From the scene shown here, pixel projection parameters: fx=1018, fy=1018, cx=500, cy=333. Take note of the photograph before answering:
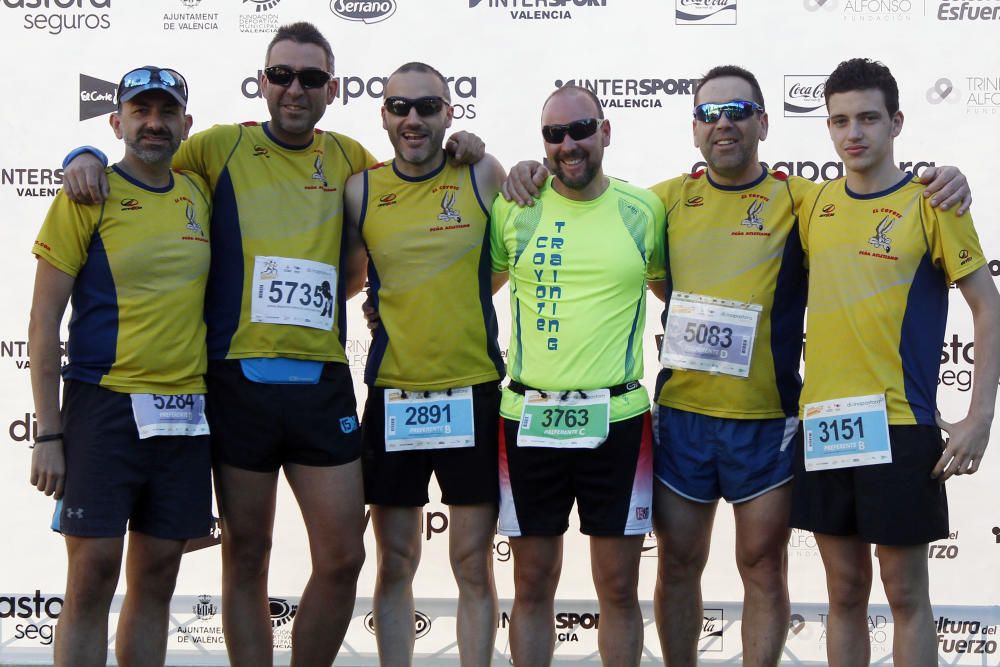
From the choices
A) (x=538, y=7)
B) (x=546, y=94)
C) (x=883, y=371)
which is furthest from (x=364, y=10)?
(x=883, y=371)

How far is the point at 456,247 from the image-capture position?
11.0 feet

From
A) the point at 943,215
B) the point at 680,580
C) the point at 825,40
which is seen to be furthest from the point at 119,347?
the point at 825,40

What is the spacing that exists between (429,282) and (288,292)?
46 cm

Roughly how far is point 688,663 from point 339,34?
A: 3098 mm

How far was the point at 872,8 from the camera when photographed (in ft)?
15.1

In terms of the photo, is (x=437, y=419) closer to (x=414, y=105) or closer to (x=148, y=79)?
(x=414, y=105)

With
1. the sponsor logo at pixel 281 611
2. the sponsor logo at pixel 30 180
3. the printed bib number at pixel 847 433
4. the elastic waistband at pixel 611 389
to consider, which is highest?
the sponsor logo at pixel 30 180

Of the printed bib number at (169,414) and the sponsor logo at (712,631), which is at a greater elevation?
the printed bib number at (169,414)

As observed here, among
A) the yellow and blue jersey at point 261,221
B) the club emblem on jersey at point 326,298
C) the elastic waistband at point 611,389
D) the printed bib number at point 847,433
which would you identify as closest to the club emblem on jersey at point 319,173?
the yellow and blue jersey at point 261,221

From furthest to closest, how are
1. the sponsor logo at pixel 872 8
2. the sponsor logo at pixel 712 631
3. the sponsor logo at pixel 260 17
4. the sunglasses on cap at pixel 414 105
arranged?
1. the sponsor logo at pixel 712 631
2. the sponsor logo at pixel 260 17
3. the sponsor logo at pixel 872 8
4. the sunglasses on cap at pixel 414 105

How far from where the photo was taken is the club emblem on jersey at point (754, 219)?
329cm

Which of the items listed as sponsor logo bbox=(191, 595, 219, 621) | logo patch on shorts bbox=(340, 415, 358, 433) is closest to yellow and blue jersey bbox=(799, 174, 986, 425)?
logo patch on shorts bbox=(340, 415, 358, 433)

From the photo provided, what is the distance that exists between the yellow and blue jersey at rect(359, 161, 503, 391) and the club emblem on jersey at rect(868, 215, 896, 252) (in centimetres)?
123

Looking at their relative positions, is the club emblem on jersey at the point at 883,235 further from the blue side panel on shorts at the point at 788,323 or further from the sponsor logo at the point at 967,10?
the sponsor logo at the point at 967,10
